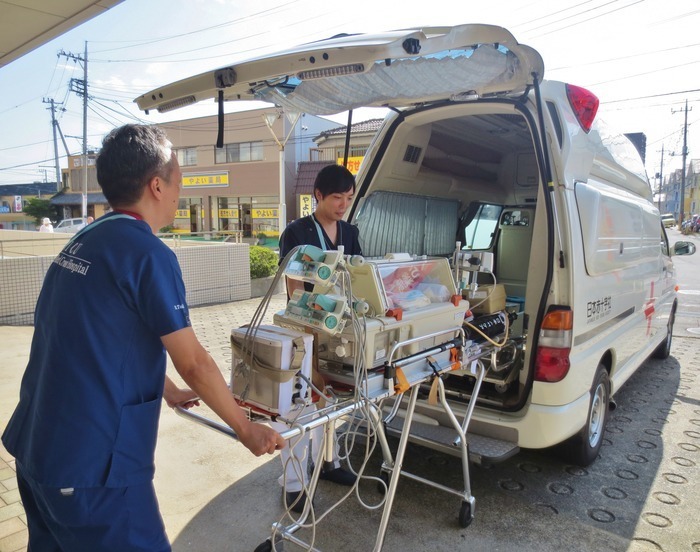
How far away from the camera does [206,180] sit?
97.6 feet

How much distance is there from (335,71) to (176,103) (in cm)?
110

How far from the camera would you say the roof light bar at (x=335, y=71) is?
6.34 ft

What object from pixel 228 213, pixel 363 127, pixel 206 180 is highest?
pixel 363 127

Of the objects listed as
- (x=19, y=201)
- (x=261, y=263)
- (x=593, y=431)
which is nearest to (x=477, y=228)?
(x=593, y=431)

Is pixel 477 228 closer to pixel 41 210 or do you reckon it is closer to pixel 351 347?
pixel 351 347

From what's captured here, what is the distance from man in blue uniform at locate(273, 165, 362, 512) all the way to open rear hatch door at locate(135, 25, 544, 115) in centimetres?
46

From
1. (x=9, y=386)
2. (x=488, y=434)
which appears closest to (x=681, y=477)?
(x=488, y=434)

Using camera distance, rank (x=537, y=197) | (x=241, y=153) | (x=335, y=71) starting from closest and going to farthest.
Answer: (x=335, y=71), (x=537, y=197), (x=241, y=153)

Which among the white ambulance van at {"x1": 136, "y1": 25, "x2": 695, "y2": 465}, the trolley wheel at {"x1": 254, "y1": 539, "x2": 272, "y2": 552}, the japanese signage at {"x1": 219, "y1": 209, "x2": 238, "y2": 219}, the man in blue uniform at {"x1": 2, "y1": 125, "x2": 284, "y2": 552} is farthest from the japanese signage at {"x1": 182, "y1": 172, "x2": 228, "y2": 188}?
the man in blue uniform at {"x1": 2, "y1": 125, "x2": 284, "y2": 552}

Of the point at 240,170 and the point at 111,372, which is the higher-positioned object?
the point at 240,170

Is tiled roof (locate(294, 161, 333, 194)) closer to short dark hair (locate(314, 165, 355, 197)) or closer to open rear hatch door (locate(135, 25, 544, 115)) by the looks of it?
open rear hatch door (locate(135, 25, 544, 115))

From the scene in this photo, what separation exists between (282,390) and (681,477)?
9.80 feet

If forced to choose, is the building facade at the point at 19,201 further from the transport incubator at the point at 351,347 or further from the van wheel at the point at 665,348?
the transport incubator at the point at 351,347

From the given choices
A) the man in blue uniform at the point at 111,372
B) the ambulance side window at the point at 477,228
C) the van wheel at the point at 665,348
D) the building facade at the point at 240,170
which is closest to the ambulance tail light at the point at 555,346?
the man in blue uniform at the point at 111,372
